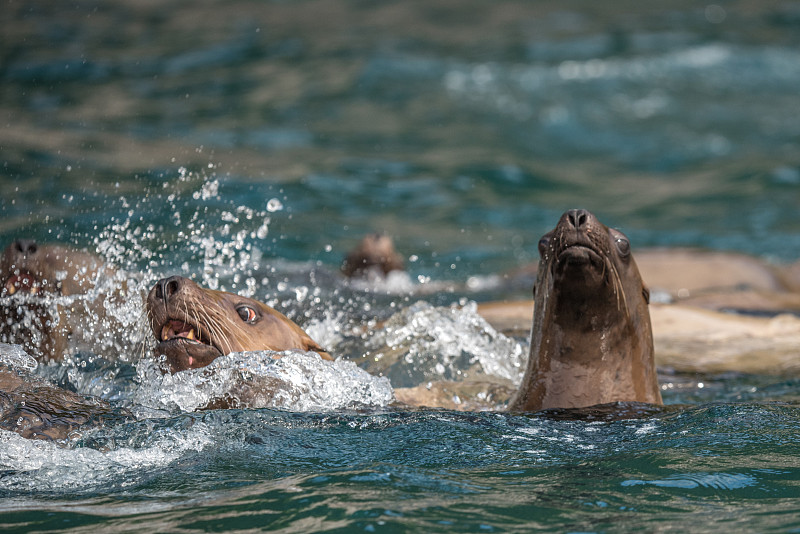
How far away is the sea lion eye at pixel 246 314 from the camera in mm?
4160

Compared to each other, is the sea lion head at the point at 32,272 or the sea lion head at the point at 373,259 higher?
the sea lion head at the point at 373,259

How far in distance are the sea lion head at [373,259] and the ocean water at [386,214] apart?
250 millimetres

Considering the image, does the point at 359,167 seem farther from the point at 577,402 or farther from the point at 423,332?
the point at 577,402

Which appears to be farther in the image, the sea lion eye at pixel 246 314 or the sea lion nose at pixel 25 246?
the sea lion nose at pixel 25 246

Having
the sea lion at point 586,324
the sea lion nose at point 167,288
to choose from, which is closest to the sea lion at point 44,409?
the sea lion nose at point 167,288

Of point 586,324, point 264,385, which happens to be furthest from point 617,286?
point 264,385

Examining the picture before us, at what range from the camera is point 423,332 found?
5.54 metres

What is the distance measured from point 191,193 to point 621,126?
8.36 meters

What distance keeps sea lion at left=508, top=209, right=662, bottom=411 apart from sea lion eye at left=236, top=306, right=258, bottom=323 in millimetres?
1206

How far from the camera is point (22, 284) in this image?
4398 millimetres

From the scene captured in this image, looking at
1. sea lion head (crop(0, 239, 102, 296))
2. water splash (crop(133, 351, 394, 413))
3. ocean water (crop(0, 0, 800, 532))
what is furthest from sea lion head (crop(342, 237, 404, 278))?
water splash (crop(133, 351, 394, 413))

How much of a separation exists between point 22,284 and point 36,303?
11cm

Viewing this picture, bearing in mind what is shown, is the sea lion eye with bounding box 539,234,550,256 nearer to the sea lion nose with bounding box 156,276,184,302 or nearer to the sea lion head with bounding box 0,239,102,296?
the sea lion nose with bounding box 156,276,184,302

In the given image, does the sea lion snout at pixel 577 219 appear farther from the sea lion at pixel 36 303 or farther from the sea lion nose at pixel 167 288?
the sea lion at pixel 36 303
